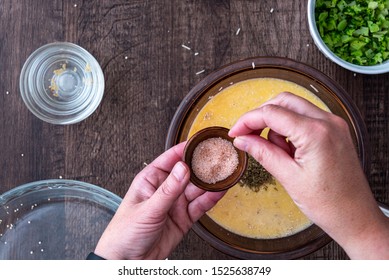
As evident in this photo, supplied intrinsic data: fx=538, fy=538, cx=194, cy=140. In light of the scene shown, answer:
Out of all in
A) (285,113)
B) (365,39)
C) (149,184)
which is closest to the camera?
(285,113)

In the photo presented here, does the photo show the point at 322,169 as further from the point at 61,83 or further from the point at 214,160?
the point at 61,83

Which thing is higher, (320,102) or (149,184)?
(320,102)

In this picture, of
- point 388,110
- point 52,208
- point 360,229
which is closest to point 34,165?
point 52,208

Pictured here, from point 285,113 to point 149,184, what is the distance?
510 millimetres

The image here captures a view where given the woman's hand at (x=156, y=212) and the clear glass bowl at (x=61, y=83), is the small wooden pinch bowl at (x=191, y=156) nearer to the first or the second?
the woman's hand at (x=156, y=212)

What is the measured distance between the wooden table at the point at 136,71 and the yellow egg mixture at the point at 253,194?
0.16 metres

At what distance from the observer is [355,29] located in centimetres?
179

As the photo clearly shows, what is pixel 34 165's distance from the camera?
189cm

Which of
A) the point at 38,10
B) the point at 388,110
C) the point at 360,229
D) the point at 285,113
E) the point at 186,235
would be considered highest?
the point at 38,10

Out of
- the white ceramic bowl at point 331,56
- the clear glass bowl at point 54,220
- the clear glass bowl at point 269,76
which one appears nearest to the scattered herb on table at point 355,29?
the white ceramic bowl at point 331,56

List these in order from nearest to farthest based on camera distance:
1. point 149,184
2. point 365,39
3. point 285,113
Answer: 1. point 285,113
2. point 149,184
3. point 365,39

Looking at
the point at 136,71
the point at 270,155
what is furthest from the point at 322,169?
the point at 136,71

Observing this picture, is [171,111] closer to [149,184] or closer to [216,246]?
[149,184]

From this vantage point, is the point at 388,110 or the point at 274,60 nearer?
the point at 274,60
